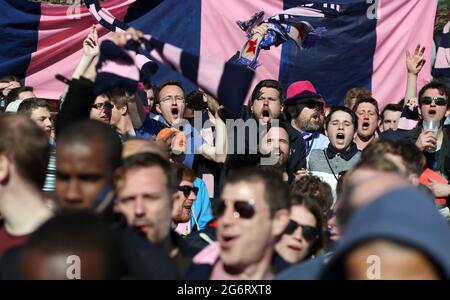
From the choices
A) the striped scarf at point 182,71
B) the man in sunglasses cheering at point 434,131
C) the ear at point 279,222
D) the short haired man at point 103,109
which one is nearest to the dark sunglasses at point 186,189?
the short haired man at point 103,109

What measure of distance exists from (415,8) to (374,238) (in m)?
7.65

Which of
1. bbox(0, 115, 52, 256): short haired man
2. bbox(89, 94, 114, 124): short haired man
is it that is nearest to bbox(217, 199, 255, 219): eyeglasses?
bbox(0, 115, 52, 256): short haired man

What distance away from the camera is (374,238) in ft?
5.16

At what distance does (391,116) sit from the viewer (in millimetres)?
7688

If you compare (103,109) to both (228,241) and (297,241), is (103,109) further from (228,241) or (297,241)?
(228,241)

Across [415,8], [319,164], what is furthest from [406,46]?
[319,164]

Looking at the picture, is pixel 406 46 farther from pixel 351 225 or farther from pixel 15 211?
pixel 351 225

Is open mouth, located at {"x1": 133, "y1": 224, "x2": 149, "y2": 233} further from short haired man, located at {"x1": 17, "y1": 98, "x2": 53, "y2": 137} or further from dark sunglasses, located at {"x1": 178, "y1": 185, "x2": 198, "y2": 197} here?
short haired man, located at {"x1": 17, "y1": 98, "x2": 53, "y2": 137}

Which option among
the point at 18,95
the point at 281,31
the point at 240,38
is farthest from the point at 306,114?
the point at 18,95

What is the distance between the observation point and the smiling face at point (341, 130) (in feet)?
20.9

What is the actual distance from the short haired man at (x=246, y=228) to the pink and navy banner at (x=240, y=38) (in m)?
5.51

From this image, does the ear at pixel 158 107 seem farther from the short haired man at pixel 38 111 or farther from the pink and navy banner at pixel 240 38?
the pink and navy banner at pixel 240 38

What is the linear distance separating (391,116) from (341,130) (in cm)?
143
